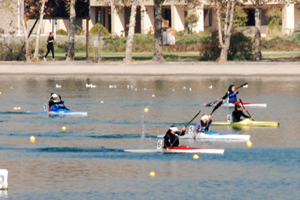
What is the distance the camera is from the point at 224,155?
18.3 m

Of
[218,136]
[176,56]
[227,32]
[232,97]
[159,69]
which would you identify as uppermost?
[227,32]

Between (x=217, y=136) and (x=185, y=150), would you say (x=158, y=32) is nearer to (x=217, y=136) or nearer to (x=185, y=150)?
(x=217, y=136)

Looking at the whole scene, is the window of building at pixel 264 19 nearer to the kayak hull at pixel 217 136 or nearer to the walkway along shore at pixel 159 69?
the walkway along shore at pixel 159 69

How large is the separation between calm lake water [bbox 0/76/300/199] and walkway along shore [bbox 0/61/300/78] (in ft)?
26.9

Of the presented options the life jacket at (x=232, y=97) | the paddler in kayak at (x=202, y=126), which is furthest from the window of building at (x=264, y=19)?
the paddler in kayak at (x=202, y=126)

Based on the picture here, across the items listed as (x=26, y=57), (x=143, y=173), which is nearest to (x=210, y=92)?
(x=143, y=173)

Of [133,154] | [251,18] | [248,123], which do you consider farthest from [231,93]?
[251,18]

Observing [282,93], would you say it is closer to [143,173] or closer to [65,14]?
[143,173]

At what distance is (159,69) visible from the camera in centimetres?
4372

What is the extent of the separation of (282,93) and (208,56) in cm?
1783

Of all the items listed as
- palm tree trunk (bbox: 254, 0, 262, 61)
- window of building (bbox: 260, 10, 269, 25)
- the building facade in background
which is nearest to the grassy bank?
palm tree trunk (bbox: 254, 0, 262, 61)

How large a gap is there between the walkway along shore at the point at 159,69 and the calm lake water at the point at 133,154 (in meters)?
8.20

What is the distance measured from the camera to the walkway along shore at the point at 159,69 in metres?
41.6

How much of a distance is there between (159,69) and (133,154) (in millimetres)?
25439
